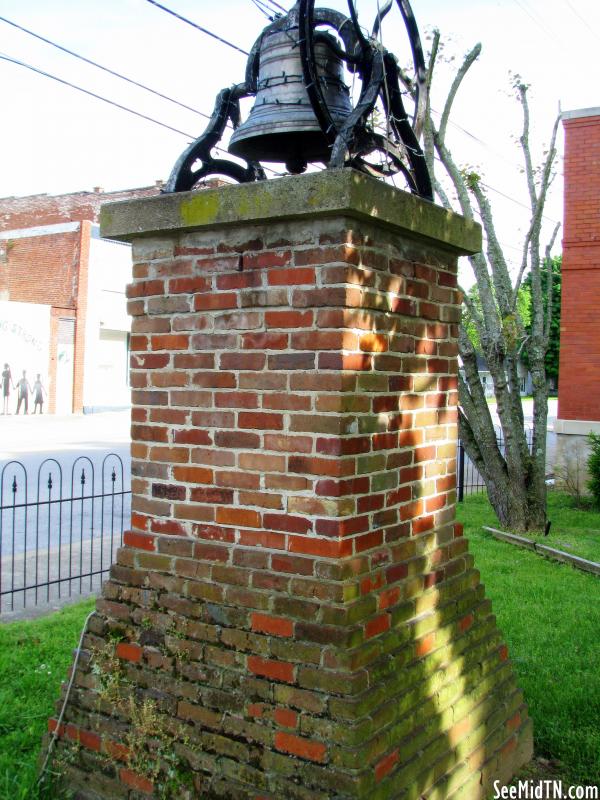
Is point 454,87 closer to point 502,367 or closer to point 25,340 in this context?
point 502,367

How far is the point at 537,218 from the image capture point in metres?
10.1

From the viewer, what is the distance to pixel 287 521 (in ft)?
8.93

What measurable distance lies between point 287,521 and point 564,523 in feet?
30.9

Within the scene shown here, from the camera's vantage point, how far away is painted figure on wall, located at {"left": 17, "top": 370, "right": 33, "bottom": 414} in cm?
2827

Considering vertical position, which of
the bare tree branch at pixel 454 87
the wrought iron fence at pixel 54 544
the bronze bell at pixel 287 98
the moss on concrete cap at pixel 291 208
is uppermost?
the bare tree branch at pixel 454 87

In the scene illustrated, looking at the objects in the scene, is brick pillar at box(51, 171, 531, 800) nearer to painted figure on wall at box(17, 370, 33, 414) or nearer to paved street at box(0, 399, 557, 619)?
paved street at box(0, 399, 557, 619)

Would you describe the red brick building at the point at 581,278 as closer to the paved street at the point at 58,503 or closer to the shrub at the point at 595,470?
the shrub at the point at 595,470

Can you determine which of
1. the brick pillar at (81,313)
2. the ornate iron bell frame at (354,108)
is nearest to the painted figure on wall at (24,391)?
the brick pillar at (81,313)

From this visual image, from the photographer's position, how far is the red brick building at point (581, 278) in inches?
546

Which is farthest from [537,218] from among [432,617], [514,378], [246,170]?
[432,617]

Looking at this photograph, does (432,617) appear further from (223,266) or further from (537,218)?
(537,218)

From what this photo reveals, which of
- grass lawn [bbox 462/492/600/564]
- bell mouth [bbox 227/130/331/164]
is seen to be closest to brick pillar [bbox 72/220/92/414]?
grass lawn [bbox 462/492/600/564]

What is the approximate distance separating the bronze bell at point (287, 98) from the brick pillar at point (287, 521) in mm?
450

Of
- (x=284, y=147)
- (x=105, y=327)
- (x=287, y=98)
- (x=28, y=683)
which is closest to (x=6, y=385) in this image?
(x=105, y=327)
